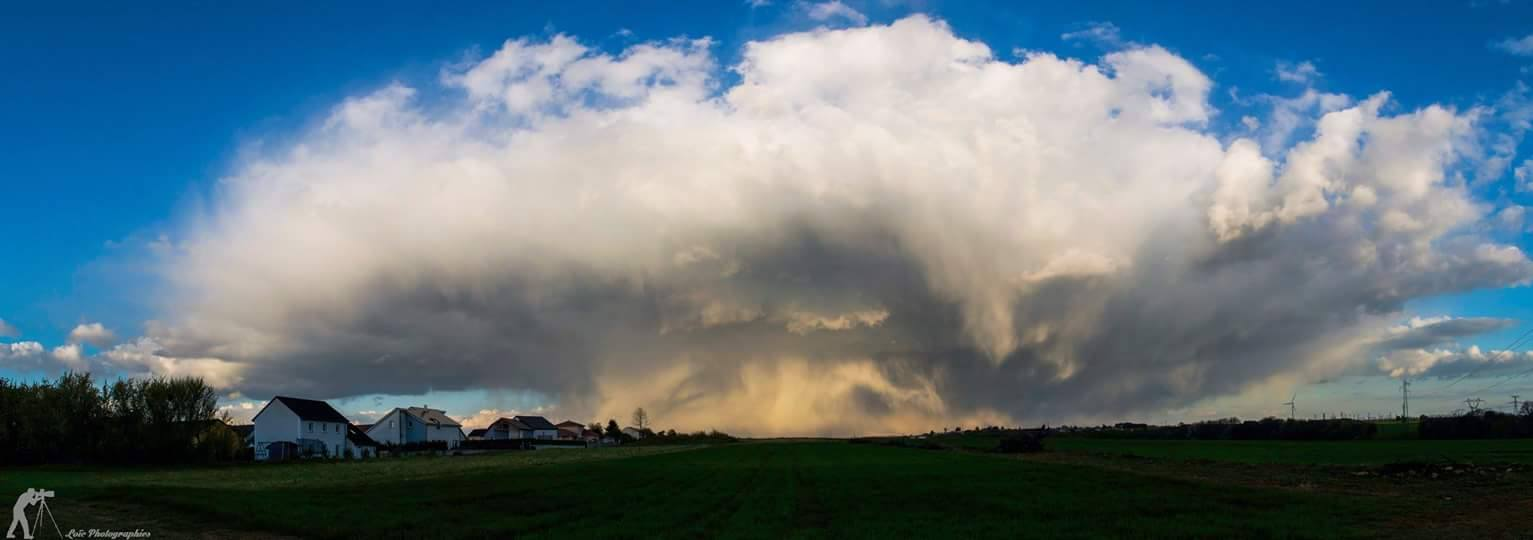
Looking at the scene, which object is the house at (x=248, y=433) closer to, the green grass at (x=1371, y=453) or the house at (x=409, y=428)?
the house at (x=409, y=428)

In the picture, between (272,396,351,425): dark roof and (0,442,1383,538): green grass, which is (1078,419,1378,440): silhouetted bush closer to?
(0,442,1383,538): green grass

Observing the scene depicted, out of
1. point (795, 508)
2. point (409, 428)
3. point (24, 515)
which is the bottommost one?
point (409, 428)

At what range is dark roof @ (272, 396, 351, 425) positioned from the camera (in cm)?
12079

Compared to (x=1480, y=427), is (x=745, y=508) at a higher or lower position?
higher

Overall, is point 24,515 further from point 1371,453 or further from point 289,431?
point 289,431

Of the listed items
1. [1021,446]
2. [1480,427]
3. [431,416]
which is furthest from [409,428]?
[1480,427]

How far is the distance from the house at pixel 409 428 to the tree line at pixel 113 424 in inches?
2708

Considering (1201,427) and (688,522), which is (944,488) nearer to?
(688,522)

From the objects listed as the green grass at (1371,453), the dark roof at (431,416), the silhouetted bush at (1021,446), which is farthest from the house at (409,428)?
the green grass at (1371,453)

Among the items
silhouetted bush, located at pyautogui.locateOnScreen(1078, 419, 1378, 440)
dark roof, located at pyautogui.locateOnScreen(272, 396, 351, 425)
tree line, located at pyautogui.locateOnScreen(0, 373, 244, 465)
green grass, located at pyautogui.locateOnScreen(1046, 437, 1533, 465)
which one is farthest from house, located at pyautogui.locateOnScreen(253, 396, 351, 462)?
silhouetted bush, located at pyautogui.locateOnScreen(1078, 419, 1378, 440)

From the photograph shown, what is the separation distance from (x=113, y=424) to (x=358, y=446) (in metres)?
52.4

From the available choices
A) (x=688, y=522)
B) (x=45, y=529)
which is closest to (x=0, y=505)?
(x=45, y=529)

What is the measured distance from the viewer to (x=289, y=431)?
120 meters

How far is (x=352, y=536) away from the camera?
2481 centimetres
